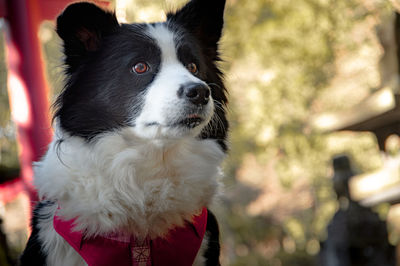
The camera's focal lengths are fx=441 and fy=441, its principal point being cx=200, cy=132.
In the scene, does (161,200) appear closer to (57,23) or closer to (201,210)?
(201,210)

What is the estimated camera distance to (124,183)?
1889mm

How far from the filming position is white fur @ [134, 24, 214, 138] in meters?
1.78

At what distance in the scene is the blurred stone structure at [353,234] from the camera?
3520 millimetres

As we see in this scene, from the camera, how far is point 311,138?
6.67 meters

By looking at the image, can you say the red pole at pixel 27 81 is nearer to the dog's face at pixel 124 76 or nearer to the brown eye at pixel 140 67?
the dog's face at pixel 124 76

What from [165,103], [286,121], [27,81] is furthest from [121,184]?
[286,121]

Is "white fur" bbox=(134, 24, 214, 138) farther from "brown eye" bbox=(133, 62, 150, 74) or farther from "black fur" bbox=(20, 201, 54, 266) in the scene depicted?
"black fur" bbox=(20, 201, 54, 266)

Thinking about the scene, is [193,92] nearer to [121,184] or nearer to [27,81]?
[121,184]

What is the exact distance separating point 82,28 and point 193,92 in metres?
0.61

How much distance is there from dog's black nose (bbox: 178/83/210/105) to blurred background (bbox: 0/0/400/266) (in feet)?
7.74

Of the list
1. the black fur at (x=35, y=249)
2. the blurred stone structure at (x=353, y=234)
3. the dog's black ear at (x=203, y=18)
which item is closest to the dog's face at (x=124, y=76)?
the dog's black ear at (x=203, y=18)

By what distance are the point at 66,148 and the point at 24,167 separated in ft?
8.60

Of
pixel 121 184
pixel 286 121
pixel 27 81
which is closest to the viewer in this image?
pixel 121 184

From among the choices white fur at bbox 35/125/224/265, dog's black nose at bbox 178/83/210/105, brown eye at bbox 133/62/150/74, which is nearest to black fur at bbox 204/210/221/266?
white fur at bbox 35/125/224/265
